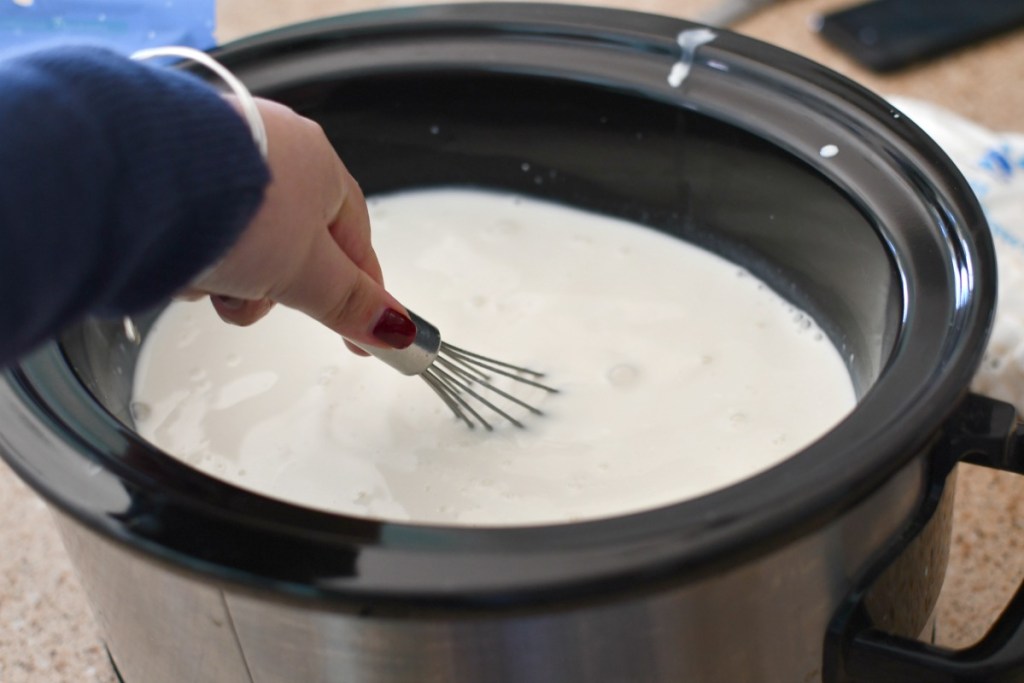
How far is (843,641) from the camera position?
510mm

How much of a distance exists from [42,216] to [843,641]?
358mm

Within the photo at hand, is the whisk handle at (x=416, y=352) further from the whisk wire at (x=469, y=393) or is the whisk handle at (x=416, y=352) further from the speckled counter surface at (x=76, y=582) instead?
the speckled counter surface at (x=76, y=582)

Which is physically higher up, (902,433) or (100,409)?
(902,433)

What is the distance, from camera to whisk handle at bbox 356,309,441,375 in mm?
613

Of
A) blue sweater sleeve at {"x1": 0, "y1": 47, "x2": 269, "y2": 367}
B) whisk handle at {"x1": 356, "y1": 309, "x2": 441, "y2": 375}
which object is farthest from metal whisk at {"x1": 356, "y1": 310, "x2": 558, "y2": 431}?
blue sweater sleeve at {"x1": 0, "y1": 47, "x2": 269, "y2": 367}

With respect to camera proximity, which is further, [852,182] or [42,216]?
[852,182]

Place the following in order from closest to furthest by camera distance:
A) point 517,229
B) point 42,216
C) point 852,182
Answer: point 42,216 → point 852,182 → point 517,229

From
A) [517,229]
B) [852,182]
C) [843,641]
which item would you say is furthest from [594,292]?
[843,641]

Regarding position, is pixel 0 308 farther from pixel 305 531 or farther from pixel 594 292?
pixel 594 292

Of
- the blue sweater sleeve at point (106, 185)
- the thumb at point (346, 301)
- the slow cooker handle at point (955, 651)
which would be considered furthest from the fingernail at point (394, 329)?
the slow cooker handle at point (955, 651)

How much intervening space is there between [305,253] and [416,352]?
124mm

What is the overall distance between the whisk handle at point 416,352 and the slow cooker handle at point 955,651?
0.24 meters

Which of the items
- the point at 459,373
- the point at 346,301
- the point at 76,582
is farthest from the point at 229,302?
the point at 76,582

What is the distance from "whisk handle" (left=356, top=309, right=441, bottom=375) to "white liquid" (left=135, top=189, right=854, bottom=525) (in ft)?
0.22
